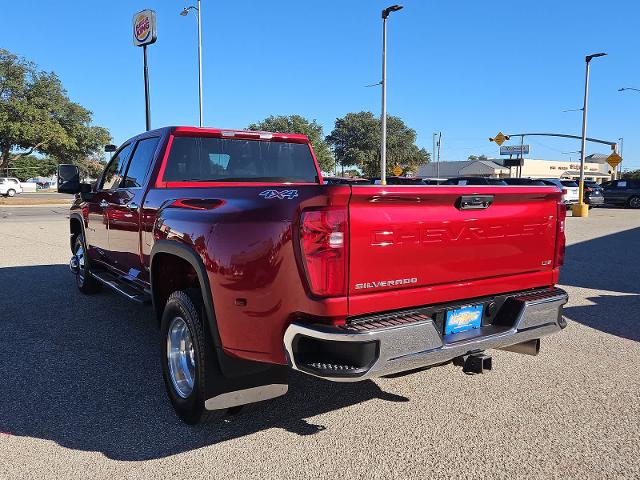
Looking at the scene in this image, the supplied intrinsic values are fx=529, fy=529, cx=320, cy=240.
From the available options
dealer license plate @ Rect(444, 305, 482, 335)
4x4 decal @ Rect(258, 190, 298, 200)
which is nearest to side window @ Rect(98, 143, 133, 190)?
4x4 decal @ Rect(258, 190, 298, 200)

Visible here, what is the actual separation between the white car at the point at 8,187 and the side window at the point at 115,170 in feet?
155

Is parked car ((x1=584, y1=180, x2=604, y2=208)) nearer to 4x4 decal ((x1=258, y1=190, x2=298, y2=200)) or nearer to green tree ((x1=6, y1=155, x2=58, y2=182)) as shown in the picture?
4x4 decal ((x1=258, y1=190, x2=298, y2=200))

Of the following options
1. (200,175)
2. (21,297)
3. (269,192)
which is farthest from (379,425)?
(21,297)

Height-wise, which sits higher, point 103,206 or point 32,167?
point 32,167

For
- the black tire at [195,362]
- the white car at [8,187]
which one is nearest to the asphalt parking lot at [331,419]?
the black tire at [195,362]

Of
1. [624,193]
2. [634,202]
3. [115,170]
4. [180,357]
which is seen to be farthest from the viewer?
[624,193]

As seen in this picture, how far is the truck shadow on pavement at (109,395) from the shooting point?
3255mm

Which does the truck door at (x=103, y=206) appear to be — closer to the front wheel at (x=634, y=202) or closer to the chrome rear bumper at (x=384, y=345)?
the chrome rear bumper at (x=384, y=345)

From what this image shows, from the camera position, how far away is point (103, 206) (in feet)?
18.4

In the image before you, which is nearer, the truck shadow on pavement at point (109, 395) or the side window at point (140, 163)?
the truck shadow on pavement at point (109, 395)

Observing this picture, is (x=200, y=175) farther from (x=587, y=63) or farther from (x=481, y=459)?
(x=587, y=63)

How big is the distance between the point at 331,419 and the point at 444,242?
143cm

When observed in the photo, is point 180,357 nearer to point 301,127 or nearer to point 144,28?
point 144,28

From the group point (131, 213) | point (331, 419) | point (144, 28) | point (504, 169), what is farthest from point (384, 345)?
point (504, 169)
